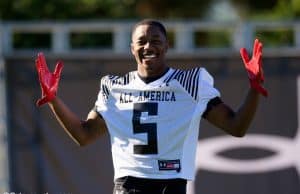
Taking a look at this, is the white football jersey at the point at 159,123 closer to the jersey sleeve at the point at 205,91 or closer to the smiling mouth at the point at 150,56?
the jersey sleeve at the point at 205,91

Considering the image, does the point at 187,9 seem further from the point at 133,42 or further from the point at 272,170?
the point at 133,42

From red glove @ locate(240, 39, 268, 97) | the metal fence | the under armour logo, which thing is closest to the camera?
red glove @ locate(240, 39, 268, 97)

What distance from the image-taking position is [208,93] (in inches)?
163

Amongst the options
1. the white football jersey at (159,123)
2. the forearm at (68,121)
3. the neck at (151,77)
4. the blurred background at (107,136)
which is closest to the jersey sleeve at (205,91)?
the white football jersey at (159,123)

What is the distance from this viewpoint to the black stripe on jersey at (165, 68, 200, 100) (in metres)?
4.14

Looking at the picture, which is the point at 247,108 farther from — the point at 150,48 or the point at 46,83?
the point at 46,83

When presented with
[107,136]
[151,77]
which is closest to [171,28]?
[107,136]

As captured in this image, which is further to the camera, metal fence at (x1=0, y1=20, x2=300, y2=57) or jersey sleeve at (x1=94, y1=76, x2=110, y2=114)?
metal fence at (x1=0, y1=20, x2=300, y2=57)

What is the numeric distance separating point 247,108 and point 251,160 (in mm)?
4096

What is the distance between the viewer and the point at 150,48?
4105 mm

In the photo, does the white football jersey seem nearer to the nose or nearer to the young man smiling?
the young man smiling

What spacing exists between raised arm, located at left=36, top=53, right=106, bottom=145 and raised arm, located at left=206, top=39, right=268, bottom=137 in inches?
20.2

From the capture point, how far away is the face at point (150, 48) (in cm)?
411

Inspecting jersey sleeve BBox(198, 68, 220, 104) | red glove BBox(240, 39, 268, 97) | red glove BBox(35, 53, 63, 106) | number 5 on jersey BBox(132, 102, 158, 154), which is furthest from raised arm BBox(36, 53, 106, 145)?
red glove BBox(240, 39, 268, 97)
